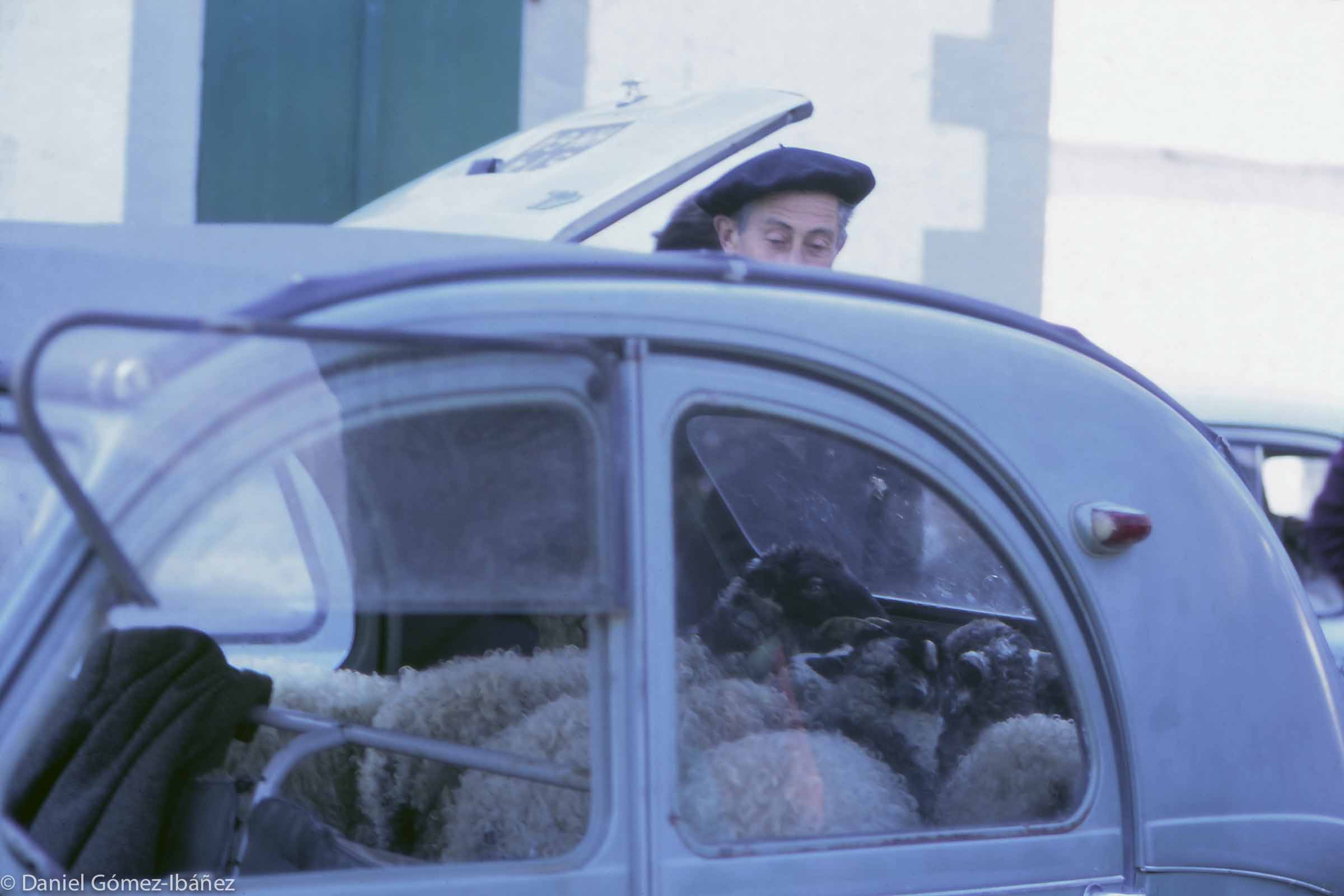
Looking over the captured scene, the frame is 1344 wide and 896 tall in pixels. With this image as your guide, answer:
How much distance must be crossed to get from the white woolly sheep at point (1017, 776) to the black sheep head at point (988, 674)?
0.03 meters

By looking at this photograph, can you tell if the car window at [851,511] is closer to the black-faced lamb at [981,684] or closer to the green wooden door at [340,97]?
the black-faced lamb at [981,684]

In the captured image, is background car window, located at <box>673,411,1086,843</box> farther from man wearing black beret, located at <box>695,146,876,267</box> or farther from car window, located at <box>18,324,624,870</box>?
man wearing black beret, located at <box>695,146,876,267</box>

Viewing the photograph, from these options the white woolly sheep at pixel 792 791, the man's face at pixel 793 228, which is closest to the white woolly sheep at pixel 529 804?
the white woolly sheep at pixel 792 791

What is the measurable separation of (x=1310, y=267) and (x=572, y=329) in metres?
8.29

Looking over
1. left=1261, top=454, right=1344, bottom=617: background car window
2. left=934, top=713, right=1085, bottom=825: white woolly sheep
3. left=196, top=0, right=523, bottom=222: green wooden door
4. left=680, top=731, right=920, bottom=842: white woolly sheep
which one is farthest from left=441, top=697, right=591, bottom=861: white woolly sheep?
left=196, top=0, right=523, bottom=222: green wooden door

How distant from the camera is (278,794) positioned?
1894mm

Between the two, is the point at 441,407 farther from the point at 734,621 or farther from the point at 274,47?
the point at 274,47

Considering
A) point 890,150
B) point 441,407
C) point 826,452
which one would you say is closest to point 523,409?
point 441,407

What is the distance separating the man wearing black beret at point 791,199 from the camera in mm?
3316

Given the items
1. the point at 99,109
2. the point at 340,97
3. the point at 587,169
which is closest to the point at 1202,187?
the point at 340,97

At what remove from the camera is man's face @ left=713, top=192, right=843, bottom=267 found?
3.33m

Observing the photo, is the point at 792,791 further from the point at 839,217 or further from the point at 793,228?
the point at 839,217

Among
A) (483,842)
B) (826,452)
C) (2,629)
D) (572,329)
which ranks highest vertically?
(572,329)

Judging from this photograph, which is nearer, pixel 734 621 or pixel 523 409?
pixel 523 409
